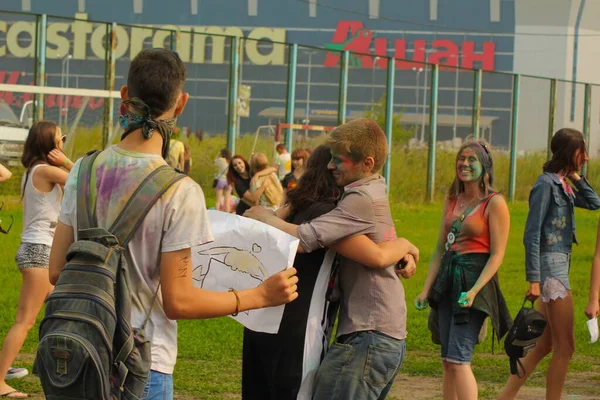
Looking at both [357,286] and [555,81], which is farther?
[555,81]

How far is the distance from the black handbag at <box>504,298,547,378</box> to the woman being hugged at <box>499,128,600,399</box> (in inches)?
12.0

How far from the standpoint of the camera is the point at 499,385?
9172 mm

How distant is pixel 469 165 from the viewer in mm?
7020

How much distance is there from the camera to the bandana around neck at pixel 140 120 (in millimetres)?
3555

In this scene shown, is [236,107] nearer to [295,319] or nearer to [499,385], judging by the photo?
[499,385]

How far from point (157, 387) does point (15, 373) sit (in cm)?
507

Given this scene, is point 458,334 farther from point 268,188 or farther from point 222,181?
point 222,181

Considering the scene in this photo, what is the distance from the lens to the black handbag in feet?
23.6

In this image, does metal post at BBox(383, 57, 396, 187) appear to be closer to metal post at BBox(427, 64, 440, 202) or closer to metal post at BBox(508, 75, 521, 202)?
metal post at BBox(427, 64, 440, 202)

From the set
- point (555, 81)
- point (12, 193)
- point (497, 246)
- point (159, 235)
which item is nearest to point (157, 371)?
point (159, 235)

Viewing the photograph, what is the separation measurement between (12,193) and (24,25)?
6.34 metres

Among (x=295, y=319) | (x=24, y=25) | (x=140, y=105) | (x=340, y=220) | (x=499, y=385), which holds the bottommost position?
(x=499, y=385)

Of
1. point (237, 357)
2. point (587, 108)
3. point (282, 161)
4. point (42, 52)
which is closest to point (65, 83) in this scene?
point (42, 52)

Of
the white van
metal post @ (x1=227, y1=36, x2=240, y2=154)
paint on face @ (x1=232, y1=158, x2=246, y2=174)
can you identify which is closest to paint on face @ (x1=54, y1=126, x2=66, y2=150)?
paint on face @ (x1=232, y1=158, x2=246, y2=174)
